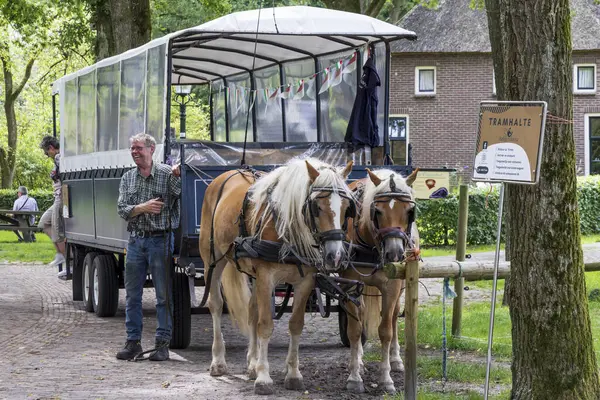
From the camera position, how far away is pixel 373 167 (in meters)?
10.4

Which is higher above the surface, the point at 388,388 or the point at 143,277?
the point at 143,277

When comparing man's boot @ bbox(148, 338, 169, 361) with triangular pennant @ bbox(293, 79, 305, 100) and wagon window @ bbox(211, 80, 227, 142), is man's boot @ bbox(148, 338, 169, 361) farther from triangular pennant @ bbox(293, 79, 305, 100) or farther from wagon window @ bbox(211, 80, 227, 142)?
wagon window @ bbox(211, 80, 227, 142)

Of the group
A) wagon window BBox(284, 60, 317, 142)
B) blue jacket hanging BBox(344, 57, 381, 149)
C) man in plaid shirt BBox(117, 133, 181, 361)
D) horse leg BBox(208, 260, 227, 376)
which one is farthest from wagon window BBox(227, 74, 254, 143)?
horse leg BBox(208, 260, 227, 376)

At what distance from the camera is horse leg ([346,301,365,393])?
8086 millimetres

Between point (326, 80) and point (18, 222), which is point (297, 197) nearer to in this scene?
point (326, 80)

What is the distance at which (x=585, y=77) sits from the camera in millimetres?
36219

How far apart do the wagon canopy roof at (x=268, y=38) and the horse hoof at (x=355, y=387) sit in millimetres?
3666

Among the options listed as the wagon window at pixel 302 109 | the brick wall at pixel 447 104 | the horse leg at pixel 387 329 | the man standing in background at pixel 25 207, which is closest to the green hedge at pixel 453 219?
the wagon window at pixel 302 109

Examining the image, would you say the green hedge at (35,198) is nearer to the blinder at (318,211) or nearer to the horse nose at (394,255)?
the blinder at (318,211)

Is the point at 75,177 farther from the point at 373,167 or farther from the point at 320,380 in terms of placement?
the point at 320,380

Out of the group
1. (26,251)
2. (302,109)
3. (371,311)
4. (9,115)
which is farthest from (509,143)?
(9,115)

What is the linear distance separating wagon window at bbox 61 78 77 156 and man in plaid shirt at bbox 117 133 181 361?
16.1 feet

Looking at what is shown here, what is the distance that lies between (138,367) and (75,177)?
5.46 m

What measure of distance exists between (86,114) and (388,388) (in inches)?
286
